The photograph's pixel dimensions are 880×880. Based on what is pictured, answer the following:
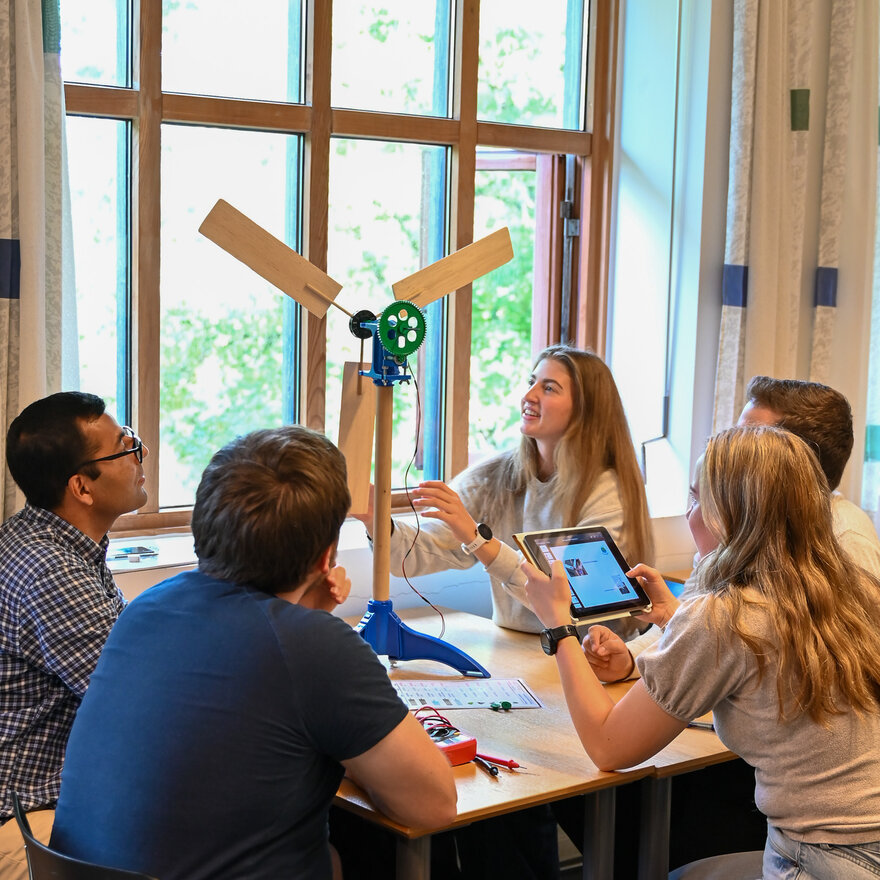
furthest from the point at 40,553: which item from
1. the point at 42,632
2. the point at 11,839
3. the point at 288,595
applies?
the point at 288,595

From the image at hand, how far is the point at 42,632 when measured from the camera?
173cm

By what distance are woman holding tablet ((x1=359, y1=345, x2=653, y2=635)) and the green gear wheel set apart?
53cm

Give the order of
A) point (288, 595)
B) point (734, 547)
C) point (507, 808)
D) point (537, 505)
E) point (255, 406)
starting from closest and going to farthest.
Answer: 1. point (288, 595)
2. point (734, 547)
3. point (507, 808)
4. point (537, 505)
5. point (255, 406)

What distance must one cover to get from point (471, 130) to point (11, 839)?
7.51 ft

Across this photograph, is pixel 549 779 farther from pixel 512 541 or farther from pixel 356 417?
pixel 512 541

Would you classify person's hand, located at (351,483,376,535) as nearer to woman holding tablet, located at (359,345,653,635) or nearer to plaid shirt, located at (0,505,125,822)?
woman holding tablet, located at (359,345,653,635)

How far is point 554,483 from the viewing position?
2754 mm

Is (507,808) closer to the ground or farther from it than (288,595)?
closer to the ground

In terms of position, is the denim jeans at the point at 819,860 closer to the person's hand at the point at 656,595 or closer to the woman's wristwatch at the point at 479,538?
the person's hand at the point at 656,595

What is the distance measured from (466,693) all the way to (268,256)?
3.07 ft

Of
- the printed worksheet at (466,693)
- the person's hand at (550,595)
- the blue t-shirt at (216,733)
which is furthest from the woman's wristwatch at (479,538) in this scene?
Answer: the blue t-shirt at (216,733)

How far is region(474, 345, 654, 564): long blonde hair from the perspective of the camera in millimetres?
2705

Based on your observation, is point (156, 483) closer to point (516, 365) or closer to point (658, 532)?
point (516, 365)

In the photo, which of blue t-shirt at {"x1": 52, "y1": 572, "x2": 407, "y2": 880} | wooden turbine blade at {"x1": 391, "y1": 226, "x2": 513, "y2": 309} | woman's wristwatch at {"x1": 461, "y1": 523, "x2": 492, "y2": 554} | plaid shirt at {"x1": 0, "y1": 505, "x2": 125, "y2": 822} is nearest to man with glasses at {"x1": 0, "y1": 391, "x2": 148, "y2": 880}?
plaid shirt at {"x1": 0, "y1": 505, "x2": 125, "y2": 822}
